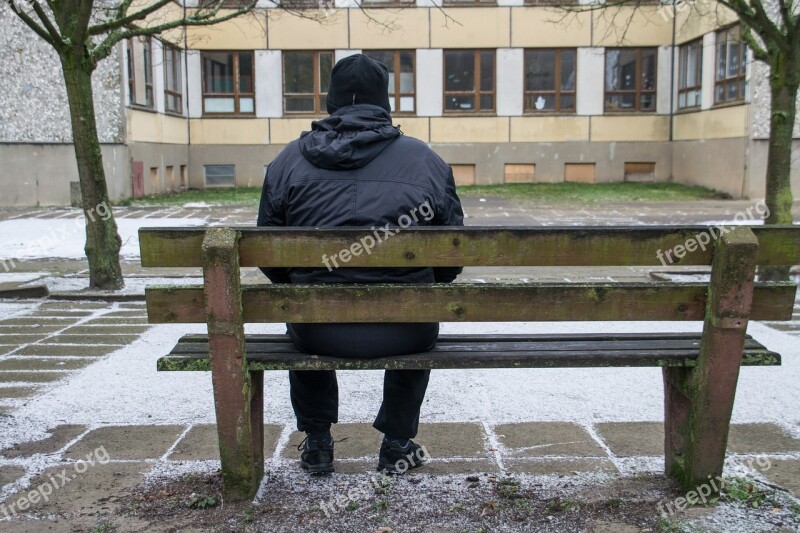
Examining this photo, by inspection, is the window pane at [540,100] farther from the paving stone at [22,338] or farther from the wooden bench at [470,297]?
the wooden bench at [470,297]

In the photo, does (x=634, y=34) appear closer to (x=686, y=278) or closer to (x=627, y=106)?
(x=627, y=106)

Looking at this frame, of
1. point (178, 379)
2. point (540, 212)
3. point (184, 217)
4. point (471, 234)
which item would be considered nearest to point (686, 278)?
point (178, 379)

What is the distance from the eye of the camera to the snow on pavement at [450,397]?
5.09 m

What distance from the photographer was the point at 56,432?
4852mm

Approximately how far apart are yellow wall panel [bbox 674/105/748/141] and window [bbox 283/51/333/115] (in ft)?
34.3

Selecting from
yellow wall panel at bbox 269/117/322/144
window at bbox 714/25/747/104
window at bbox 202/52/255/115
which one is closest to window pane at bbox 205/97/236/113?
window at bbox 202/52/255/115

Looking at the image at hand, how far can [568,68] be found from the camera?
87.6ft

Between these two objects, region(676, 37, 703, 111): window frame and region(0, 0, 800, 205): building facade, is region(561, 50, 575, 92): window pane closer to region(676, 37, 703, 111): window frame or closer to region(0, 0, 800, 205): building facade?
region(0, 0, 800, 205): building facade

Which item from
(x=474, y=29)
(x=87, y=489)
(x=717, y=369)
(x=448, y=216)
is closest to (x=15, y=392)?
(x=87, y=489)

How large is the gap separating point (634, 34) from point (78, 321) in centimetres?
2203

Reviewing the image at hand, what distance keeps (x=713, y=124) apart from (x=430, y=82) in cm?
814

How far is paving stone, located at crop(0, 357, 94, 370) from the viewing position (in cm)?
632

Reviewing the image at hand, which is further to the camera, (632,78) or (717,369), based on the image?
(632,78)

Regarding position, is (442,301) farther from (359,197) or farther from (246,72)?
(246,72)
